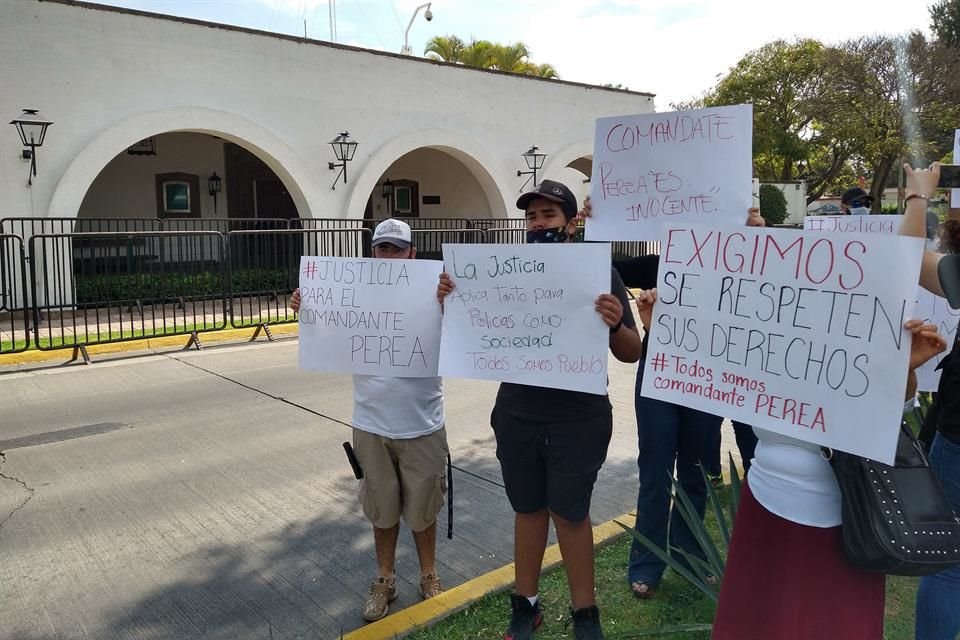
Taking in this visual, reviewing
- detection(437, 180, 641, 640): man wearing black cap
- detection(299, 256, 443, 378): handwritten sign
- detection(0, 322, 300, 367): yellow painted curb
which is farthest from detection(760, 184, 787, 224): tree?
detection(437, 180, 641, 640): man wearing black cap

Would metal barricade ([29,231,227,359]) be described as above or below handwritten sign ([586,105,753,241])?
below

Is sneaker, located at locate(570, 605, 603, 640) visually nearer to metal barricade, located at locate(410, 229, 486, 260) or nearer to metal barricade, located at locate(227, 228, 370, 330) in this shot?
metal barricade, located at locate(227, 228, 370, 330)

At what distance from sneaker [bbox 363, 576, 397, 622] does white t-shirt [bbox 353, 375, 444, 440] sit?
0.73 meters

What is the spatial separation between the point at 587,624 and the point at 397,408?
1213 mm

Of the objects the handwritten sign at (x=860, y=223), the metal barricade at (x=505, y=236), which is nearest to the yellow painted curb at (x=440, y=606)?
the handwritten sign at (x=860, y=223)

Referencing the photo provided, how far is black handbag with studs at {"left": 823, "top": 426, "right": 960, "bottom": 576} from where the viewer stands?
190 cm

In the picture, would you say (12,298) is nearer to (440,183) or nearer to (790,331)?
(790,331)

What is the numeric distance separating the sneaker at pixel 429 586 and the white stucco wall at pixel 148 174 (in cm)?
1569

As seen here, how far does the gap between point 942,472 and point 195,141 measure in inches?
709

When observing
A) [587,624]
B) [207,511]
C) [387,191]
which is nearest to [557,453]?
[587,624]

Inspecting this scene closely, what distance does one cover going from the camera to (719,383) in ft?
7.78

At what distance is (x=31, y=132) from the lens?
39.9ft

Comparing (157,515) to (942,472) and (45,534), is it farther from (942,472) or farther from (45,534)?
(942,472)

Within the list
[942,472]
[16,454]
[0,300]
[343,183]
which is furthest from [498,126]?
[942,472]
